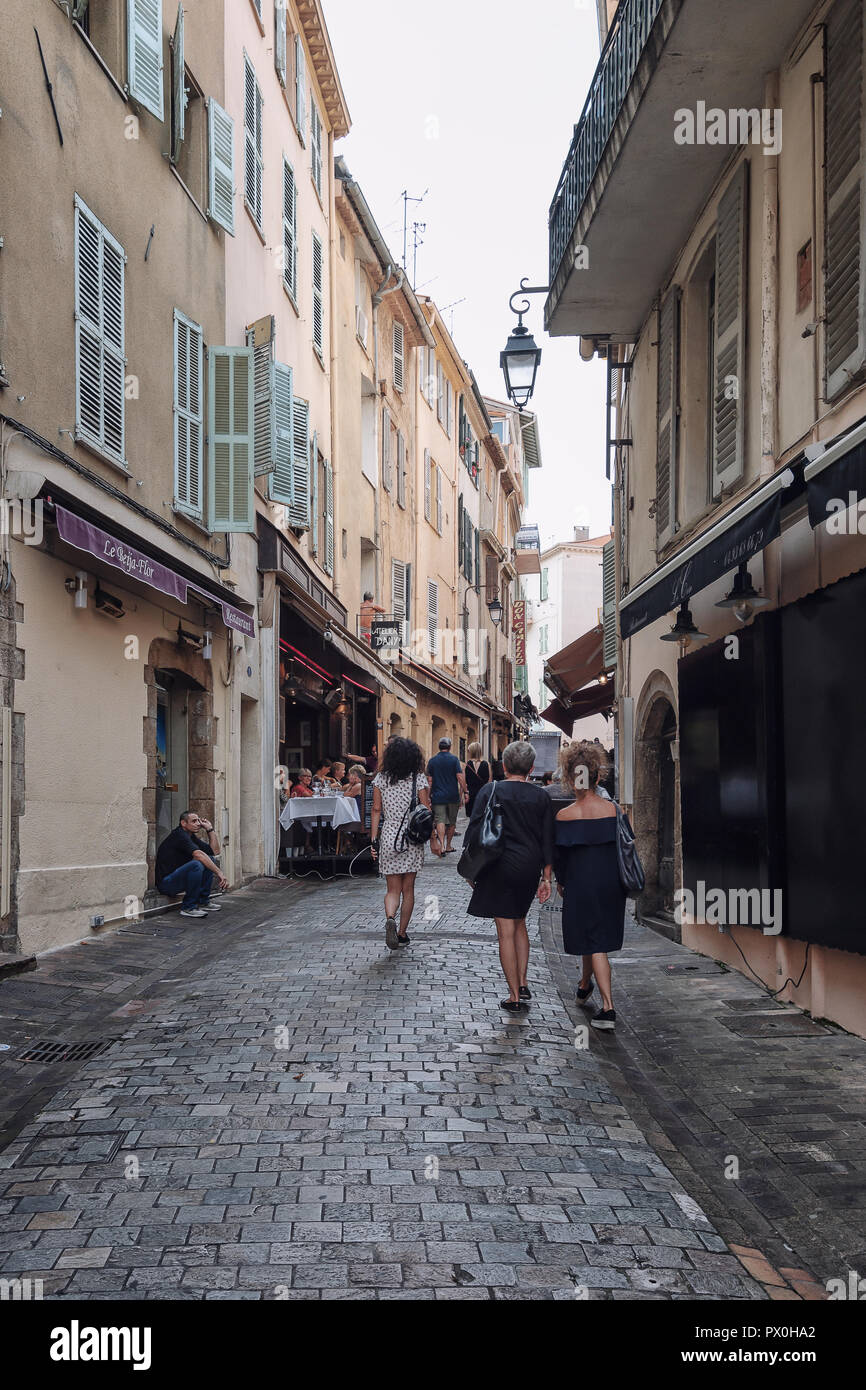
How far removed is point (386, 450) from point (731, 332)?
1884 cm

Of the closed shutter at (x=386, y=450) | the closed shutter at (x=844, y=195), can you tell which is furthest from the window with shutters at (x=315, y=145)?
the closed shutter at (x=844, y=195)

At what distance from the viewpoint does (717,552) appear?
8.52 meters

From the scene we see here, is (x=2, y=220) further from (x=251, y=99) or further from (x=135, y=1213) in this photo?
(x=251, y=99)

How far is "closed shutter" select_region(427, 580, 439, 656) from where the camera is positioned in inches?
1330

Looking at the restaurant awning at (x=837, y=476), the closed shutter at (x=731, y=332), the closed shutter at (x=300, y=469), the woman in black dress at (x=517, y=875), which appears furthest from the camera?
the closed shutter at (x=300, y=469)

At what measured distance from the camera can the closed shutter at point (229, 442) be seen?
14.1m

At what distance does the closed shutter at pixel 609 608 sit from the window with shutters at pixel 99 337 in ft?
24.1

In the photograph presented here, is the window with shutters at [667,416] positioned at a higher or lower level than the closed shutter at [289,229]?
lower

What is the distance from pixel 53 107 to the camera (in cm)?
971

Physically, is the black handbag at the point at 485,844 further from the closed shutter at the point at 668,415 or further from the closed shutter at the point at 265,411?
the closed shutter at the point at 265,411

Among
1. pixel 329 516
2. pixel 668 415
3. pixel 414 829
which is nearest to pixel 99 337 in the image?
pixel 414 829

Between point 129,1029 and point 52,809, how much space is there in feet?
9.08
